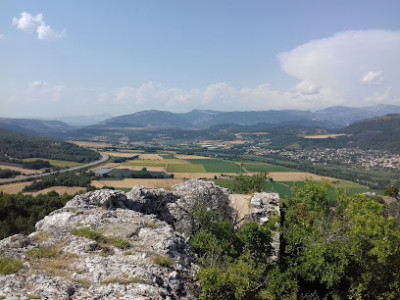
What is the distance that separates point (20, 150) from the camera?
13362 centimetres

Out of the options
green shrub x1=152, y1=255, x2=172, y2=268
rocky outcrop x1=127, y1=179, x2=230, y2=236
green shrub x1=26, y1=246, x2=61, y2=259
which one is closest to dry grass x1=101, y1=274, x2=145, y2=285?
green shrub x1=152, y1=255, x2=172, y2=268

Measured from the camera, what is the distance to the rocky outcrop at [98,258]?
32.1 feet

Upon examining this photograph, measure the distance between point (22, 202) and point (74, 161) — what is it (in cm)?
10214

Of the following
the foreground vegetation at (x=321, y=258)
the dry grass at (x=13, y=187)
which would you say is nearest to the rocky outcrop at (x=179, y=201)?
the foreground vegetation at (x=321, y=258)

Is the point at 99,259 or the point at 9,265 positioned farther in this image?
the point at 99,259

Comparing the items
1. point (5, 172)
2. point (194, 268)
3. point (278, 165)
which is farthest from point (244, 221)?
point (278, 165)

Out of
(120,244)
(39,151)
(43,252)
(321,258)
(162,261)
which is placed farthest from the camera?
(39,151)

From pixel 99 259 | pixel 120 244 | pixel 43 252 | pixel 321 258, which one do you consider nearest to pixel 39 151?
pixel 43 252

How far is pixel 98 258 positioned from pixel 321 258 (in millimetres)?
13832

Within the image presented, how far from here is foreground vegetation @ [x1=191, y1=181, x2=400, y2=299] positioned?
1591cm

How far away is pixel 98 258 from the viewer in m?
12.0

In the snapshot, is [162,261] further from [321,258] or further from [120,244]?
[321,258]

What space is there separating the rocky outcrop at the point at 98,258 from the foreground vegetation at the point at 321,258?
93.7 inches

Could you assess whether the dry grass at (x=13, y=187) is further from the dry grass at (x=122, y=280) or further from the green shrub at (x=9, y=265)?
the dry grass at (x=122, y=280)
